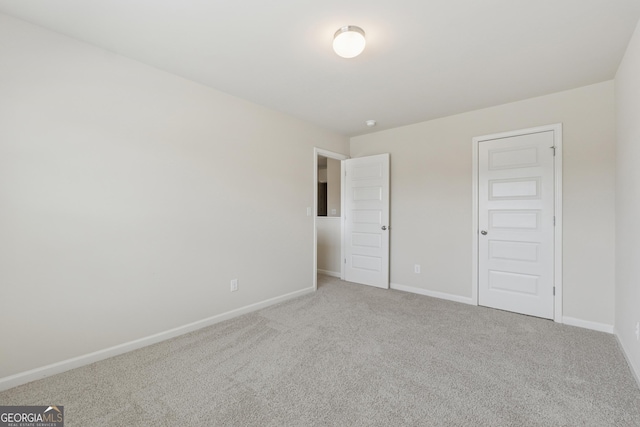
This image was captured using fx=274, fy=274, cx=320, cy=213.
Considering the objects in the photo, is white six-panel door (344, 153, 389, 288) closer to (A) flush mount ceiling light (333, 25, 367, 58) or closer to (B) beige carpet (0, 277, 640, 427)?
(B) beige carpet (0, 277, 640, 427)

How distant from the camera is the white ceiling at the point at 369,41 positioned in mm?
1714

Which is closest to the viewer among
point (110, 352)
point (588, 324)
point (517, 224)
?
point (110, 352)

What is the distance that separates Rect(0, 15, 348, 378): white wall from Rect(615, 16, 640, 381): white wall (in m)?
3.20

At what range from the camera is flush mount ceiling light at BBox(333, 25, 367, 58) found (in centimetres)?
186

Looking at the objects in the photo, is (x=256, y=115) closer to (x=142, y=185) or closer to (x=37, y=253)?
(x=142, y=185)

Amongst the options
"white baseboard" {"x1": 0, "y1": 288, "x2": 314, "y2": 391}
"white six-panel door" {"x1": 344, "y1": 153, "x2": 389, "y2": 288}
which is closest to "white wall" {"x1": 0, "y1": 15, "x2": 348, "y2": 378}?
"white baseboard" {"x1": 0, "y1": 288, "x2": 314, "y2": 391}

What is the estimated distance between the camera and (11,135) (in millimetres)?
1788

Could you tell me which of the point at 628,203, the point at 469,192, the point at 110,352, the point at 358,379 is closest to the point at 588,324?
the point at 628,203

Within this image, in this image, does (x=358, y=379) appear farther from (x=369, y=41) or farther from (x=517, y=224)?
(x=517, y=224)

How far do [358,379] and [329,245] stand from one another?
3206 millimetres

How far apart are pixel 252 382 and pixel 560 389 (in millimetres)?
2047

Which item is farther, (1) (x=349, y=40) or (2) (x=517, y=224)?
(2) (x=517, y=224)

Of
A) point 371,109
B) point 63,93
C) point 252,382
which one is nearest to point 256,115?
point 371,109

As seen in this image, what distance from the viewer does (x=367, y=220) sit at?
4.31 metres
